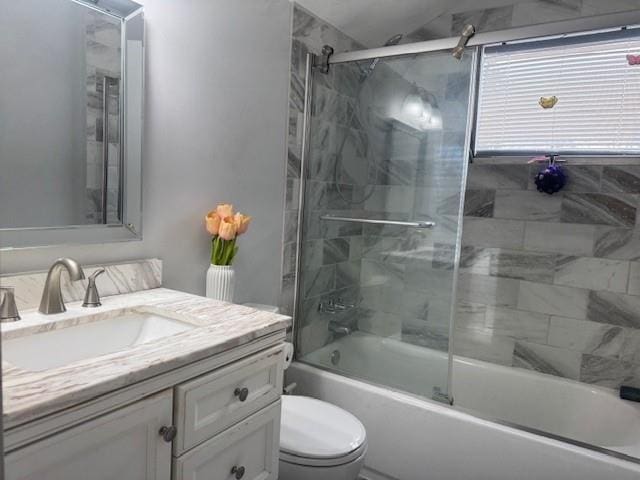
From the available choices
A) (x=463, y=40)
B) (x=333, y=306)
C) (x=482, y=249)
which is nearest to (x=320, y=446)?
(x=333, y=306)

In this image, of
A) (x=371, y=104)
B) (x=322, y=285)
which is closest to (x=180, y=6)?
(x=371, y=104)

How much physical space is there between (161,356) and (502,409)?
2.10 m

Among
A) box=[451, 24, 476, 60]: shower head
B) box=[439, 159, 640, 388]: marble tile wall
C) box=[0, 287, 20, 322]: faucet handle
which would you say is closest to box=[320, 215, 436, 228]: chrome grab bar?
box=[439, 159, 640, 388]: marble tile wall

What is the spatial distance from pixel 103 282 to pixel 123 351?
0.51 meters

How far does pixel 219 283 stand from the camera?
161 centimetres

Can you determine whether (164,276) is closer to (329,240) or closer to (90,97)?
(90,97)

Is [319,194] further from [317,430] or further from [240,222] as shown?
[317,430]

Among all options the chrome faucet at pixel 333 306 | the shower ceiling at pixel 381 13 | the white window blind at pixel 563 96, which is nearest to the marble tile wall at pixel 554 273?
the white window blind at pixel 563 96

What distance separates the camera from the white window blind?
83.6 inches

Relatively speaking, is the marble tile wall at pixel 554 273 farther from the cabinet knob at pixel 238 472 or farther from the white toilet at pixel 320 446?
the cabinet knob at pixel 238 472

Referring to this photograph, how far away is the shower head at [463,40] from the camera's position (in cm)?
184

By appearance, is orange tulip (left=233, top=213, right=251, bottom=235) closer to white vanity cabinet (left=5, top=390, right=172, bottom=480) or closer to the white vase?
the white vase

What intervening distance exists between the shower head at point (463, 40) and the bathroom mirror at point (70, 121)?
130 cm

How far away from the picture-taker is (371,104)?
2416mm
